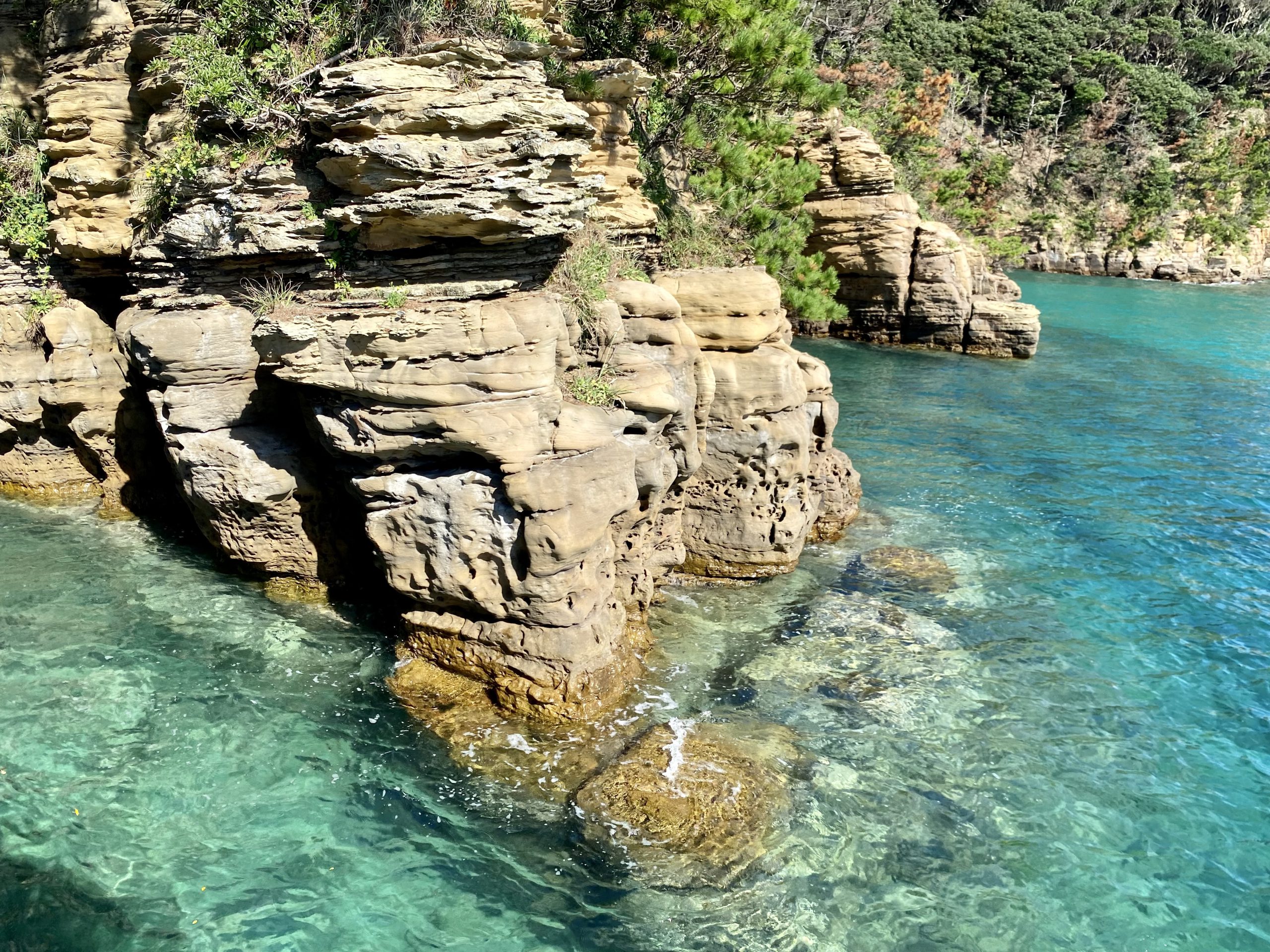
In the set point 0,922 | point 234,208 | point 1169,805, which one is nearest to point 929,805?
point 1169,805

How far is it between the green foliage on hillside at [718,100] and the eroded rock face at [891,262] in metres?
7.76

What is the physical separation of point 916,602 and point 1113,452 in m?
9.24

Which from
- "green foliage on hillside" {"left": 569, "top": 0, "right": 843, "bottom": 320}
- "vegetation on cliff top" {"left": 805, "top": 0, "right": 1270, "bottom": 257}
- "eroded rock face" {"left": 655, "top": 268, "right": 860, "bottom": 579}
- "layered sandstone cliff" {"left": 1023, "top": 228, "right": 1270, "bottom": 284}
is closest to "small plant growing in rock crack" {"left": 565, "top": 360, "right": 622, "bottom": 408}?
"eroded rock face" {"left": 655, "top": 268, "right": 860, "bottom": 579}

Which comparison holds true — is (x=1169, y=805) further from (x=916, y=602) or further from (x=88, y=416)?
(x=88, y=416)

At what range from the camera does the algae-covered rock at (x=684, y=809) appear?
7008mm

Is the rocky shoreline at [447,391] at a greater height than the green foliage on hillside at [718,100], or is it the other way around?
the green foliage on hillside at [718,100]

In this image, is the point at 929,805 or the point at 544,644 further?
the point at 544,644

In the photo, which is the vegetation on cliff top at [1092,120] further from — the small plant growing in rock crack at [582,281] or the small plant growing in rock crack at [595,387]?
the small plant growing in rock crack at [595,387]

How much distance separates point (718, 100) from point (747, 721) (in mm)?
11345

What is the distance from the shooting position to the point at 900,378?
930 inches

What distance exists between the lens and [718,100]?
1540 centimetres

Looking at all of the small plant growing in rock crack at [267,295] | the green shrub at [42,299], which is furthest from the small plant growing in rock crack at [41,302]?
the small plant growing in rock crack at [267,295]

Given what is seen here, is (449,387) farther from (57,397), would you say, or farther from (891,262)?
(891,262)

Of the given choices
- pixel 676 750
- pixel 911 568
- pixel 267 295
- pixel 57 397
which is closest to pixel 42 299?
pixel 57 397
